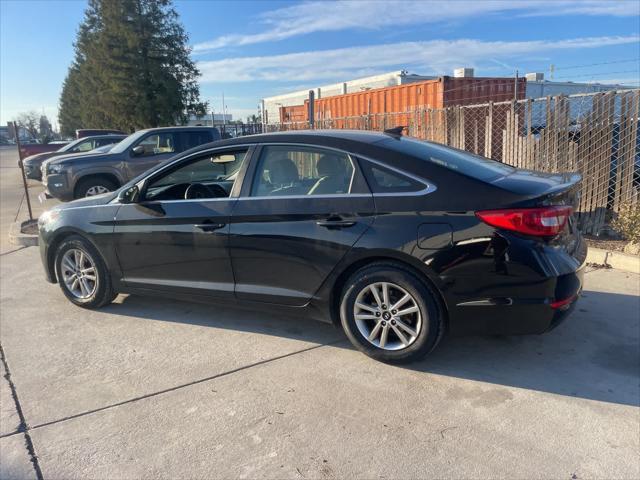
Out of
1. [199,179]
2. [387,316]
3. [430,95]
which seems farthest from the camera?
[430,95]

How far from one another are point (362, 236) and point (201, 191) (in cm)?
166

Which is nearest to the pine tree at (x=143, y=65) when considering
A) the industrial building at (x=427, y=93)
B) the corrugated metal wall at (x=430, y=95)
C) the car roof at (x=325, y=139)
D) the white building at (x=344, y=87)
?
the white building at (x=344, y=87)

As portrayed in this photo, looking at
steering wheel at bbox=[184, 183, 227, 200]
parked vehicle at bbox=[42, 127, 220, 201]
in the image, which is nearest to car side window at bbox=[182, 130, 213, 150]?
parked vehicle at bbox=[42, 127, 220, 201]

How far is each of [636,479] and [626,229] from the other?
4.05 m

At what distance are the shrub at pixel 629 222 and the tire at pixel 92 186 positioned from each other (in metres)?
8.98

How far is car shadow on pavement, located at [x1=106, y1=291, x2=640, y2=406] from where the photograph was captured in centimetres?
340

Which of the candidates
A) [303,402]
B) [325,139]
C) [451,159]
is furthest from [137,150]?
[303,402]

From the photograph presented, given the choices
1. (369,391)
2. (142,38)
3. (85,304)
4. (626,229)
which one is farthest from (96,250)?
(142,38)

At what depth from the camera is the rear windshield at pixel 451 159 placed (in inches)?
138

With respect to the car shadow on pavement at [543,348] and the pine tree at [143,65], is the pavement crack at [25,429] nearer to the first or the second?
the car shadow on pavement at [543,348]

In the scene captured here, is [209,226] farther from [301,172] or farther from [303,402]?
[303,402]

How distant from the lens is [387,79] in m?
19.8

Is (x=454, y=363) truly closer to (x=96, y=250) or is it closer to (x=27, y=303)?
(x=96, y=250)

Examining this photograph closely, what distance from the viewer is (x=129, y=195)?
4520mm
